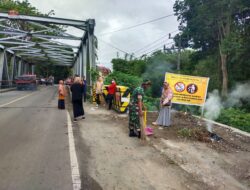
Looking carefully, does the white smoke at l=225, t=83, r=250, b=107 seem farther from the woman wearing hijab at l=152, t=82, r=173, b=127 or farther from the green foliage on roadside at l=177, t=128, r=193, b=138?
the green foliage on roadside at l=177, t=128, r=193, b=138

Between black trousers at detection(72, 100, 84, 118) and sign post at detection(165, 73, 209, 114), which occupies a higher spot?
sign post at detection(165, 73, 209, 114)

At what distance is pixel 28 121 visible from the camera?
43.6 feet

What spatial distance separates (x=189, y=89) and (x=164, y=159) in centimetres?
708

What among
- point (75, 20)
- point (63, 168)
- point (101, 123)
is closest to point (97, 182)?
point (63, 168)

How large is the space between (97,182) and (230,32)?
→ 26143mm

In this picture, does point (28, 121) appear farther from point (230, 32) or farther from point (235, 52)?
point (230, 32)

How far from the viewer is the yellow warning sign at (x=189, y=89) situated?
575 inches

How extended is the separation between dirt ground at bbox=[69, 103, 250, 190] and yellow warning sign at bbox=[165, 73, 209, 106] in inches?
99.1

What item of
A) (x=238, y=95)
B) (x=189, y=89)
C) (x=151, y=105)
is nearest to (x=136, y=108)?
(x=189, y=89)

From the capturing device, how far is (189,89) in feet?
48.0

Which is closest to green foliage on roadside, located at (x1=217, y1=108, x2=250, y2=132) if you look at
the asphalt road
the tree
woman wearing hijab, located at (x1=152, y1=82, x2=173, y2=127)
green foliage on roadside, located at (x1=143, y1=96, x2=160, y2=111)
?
green foliage on roadside, located at (x1=143, y1=96, x2=160, y2=111)

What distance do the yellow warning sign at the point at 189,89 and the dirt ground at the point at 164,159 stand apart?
2.52 metres

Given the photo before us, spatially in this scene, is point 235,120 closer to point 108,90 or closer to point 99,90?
point 108,90

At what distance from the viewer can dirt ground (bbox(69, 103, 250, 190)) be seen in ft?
21.0
